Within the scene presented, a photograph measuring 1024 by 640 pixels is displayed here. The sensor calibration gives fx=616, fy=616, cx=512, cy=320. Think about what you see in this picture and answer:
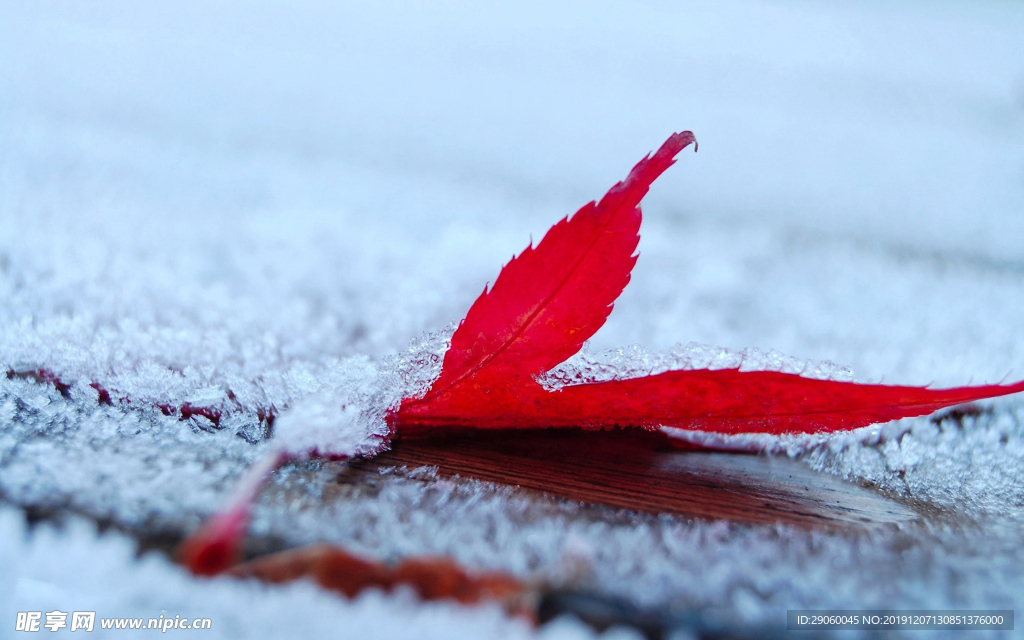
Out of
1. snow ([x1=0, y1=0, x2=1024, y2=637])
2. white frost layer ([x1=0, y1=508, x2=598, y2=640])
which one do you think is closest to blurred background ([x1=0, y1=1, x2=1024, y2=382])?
snow ([x1=0, y1=0, x2=1024, y2=637])

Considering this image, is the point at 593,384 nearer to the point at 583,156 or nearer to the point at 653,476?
the point at 653,476

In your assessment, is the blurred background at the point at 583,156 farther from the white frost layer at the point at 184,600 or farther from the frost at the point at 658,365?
the white frost layer at the point at 184,600

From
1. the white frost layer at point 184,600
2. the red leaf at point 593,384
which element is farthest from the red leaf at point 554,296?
the white frost layer at point 184,600

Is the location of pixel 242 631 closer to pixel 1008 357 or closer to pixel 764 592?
pixel 764 592

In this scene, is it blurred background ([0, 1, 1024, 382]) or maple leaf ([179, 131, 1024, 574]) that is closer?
maple leaf ([179, 131, 1024, 574])

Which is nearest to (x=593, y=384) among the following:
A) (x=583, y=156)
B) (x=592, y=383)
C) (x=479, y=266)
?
(x=592, y=383)

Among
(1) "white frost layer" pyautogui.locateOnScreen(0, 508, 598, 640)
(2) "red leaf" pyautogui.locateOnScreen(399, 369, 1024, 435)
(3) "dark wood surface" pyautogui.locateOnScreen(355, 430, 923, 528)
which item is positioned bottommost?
(1) "white frost layer" pyautogui.locateOnScreen(0, 508, 598, 640)

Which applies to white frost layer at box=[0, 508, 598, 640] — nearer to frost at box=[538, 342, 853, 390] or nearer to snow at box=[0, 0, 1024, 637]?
snow at box=[0, 0, 1024, 637]
